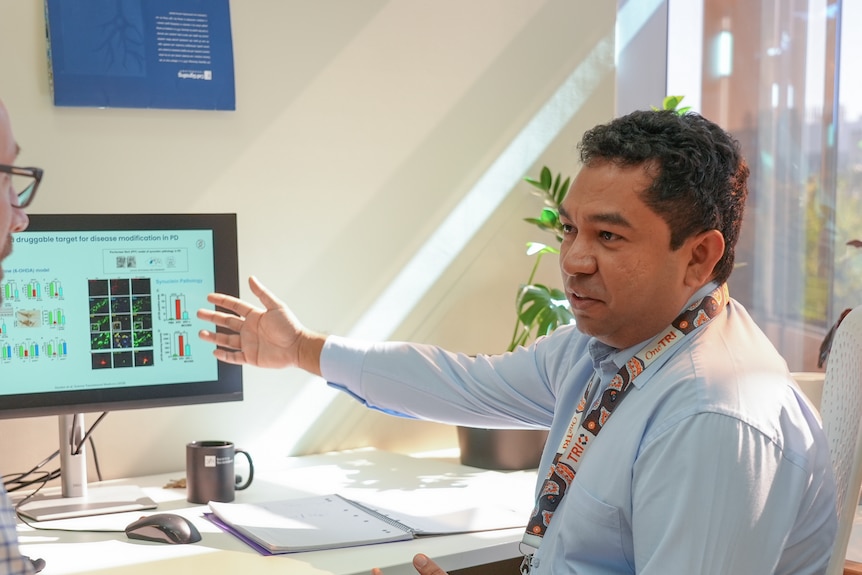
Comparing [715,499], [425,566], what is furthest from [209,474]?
[715,499]

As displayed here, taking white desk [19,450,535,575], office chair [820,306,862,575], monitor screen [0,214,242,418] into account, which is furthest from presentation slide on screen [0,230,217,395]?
office chair [820,306,862,575]

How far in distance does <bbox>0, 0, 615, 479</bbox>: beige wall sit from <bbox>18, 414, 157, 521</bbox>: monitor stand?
125 millimetres

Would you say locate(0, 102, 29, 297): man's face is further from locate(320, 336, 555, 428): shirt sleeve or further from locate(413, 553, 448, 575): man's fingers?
locate(320, 336, 555, 428): shirt sleeve

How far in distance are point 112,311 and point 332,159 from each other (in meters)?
0.68

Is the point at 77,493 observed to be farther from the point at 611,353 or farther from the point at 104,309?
the point at 611,353

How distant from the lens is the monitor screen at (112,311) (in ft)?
6.07

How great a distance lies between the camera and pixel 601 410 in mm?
1421

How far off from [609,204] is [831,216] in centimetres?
191

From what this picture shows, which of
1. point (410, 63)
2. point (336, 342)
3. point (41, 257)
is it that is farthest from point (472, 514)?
point (410, 63)

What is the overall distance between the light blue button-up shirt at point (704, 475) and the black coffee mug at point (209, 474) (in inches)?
29.3

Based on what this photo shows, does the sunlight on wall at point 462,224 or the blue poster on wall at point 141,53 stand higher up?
the blue poster on wall at point 141,53

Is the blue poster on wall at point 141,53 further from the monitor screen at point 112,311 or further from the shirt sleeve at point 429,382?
the shirt sleeve at point 429,382

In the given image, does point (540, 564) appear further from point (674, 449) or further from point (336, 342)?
point (336, 342)

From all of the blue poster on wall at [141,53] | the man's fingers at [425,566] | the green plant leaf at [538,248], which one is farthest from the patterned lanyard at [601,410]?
the blue poster on wall at [141,53]
